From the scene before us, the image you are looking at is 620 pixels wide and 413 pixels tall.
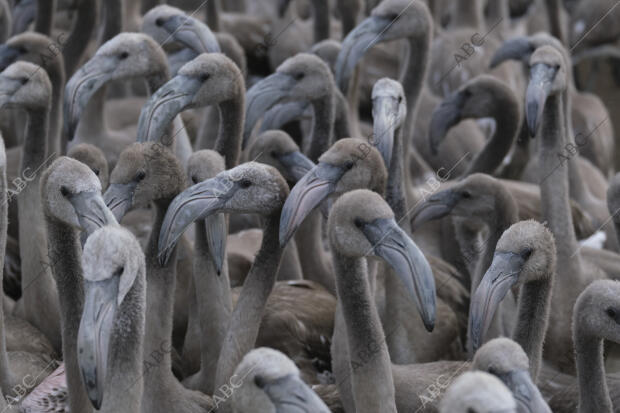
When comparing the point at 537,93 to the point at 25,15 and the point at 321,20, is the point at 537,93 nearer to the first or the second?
the point at 321,20

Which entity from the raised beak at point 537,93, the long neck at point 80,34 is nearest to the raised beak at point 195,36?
the long neck at point 80,34

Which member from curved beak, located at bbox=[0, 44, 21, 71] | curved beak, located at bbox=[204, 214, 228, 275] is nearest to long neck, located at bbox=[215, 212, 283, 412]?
curved beak, located at bbox=[204, 214, 228, 275]

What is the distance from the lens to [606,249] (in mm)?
7586

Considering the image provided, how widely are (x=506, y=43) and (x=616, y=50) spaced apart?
13.6ft

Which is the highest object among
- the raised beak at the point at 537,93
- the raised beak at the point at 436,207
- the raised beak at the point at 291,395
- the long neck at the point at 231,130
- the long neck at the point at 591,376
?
the raised beak at the point at 537,93

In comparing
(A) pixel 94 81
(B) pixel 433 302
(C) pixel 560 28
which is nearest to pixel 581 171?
(C) pixel 560 28

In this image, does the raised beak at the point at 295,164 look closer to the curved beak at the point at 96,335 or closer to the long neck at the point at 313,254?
the long neck at the point at 313,254

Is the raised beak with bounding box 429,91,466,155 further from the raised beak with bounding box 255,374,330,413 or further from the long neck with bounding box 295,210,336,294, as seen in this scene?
the raised beak with bounding box 255,374,330,413

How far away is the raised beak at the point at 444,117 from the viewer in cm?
762

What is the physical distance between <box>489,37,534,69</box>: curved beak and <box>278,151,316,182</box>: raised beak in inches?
84.8

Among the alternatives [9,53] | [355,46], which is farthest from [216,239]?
[9,53]

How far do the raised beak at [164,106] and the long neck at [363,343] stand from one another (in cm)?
148

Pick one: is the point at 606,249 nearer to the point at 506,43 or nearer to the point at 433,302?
the point at 506,43

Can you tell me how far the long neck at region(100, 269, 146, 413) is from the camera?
466 centimetres
